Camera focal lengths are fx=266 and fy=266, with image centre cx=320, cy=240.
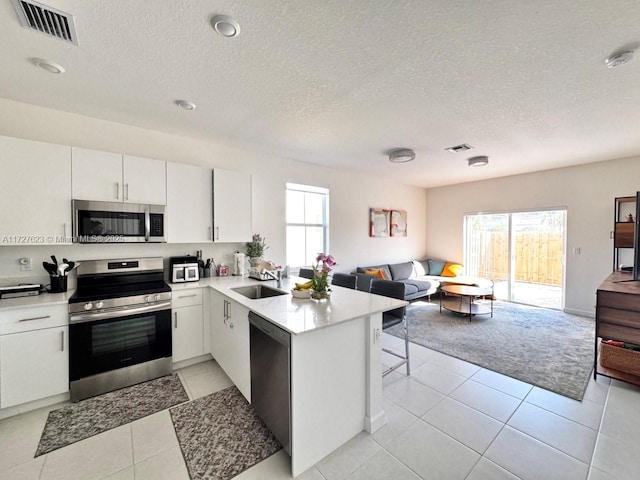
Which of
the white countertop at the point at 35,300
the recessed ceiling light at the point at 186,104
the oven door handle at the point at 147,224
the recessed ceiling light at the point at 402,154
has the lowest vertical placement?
the white countertop at the point at 35,300

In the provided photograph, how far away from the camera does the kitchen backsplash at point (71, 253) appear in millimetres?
2441

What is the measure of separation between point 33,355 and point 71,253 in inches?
39.2

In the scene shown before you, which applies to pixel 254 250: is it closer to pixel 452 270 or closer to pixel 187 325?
pixel 187 325

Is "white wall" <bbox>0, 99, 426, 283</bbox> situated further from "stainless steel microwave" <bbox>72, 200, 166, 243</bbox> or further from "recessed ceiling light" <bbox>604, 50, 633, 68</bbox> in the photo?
"recessed ceiling light" <bbox>604, 50, 633, 68</bbox>

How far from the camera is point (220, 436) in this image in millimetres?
1932

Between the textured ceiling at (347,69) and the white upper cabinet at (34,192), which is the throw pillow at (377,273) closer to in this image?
the textured ceiling at (347,69)

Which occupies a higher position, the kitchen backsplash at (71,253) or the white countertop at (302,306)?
the kitchen backsplash at (71,253)

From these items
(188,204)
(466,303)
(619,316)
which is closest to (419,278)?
(466,303)

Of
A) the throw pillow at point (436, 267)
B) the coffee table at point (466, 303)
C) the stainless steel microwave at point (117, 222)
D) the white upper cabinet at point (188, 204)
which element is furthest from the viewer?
the throw pillow at point (436, 267)

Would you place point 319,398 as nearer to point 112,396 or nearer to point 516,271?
point 112,396

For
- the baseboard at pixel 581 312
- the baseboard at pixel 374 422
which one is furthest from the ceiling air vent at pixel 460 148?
the baseboard at pixel 581 312

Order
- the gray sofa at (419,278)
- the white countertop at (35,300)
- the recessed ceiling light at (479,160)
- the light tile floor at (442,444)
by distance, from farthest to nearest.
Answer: the gray sofa at (419,278), the recessed ceiling light at (479,160), the white countertop at (35,300), the light tile floor at (442,444)

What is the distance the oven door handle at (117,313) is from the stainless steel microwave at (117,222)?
69 centimetres

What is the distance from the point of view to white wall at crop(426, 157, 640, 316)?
4359mm
